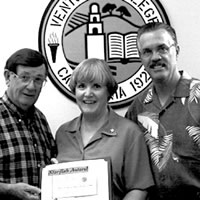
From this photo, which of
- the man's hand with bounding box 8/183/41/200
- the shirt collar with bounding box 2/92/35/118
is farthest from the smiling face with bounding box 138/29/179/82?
the man's hand with bounding box 8/183/41/200

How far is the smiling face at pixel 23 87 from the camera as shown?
1851mm

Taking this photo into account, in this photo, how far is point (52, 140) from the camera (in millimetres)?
2010

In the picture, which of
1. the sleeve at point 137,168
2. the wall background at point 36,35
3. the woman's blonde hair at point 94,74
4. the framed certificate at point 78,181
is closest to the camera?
the framed certificate at point 78,181

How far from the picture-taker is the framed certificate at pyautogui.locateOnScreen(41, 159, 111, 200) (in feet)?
5.29

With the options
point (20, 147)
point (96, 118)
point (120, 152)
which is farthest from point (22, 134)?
point (120, 152)

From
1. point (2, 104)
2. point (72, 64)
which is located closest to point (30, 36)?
point (72, 64)

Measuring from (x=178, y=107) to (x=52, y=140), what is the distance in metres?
0.64

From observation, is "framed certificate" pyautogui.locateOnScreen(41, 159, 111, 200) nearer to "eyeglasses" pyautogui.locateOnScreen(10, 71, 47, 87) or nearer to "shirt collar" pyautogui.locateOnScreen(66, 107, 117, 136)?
"shirt collar" pyautogui.locateOnScreen(66, 107, 117, 136)

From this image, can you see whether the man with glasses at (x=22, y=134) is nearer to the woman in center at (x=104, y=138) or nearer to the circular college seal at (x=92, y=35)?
the woman in center at (x=104, y=138)

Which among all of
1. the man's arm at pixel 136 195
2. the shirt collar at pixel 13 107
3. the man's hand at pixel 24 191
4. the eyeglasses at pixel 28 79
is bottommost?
the man's arm at pixel 136 195

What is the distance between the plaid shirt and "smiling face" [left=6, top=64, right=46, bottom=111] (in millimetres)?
34

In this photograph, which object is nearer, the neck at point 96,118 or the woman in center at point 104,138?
the woman in center at point 104,138

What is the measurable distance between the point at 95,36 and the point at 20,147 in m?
0.86

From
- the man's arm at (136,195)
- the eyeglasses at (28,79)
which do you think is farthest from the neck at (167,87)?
the eyeglasses at (28,79)
